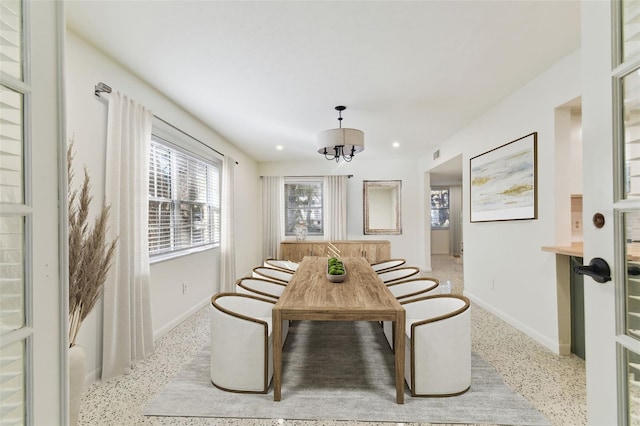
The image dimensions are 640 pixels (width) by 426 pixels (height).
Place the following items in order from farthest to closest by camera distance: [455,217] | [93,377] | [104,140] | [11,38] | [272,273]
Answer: [455,217] < [272,273] < [104,140] < [93,377] < [11,38]

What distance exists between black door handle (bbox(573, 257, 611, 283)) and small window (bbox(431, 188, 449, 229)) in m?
8.20

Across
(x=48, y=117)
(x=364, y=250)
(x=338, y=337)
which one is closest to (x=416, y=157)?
(x=364, y=250)

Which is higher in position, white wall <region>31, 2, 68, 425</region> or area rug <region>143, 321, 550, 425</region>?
white wall <region>31, 2, 68, 425</region>

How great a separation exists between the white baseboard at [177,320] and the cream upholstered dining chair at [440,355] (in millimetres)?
2353

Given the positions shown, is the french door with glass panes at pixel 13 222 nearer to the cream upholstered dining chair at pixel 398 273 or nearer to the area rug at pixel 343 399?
the area rug at pixel 343 399

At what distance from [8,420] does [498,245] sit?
3.78m

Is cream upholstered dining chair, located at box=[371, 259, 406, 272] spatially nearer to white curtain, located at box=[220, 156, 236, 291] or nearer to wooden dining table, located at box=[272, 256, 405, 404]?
wooden dining table, located at box=[272, 256, 405, 404]

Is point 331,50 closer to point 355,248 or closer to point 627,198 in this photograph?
point 627,198

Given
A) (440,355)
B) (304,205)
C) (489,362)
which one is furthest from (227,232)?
(489,362)

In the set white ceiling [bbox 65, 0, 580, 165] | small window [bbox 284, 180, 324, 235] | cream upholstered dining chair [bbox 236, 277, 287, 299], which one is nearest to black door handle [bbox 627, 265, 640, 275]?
white ceiling [bbox 65, 0, 580, 165]

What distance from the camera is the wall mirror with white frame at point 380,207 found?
6164 mm

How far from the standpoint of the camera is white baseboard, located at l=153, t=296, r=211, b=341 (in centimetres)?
275

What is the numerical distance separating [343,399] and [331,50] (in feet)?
7.99

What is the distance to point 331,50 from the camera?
210cm
